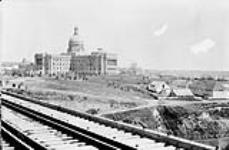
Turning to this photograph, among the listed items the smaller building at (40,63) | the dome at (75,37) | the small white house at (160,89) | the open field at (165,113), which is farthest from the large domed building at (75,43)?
the open field at (165,113)

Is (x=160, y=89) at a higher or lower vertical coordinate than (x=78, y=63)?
lower

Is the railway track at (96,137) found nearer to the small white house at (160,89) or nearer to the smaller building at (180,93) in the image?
the smaller building at (180,93)

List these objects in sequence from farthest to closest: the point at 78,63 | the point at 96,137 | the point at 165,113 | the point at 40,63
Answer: the point at 40,63 < the point at 78,63 < the point at 165,113 < the point at 96,137

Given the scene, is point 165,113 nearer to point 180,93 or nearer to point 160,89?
point 180,93

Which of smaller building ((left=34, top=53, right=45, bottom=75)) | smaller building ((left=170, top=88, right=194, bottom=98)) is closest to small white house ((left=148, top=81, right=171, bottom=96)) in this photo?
smaller building ((left=170, top=88, right=194, bottom=98))

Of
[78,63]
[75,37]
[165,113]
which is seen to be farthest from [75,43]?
[165,113]

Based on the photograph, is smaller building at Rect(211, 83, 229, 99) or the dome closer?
smaller building at Rect(211, 83, 229, 99)

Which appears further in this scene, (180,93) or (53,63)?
(53,63)

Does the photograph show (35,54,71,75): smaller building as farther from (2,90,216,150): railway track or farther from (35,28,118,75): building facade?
(2,90,216,150): railway track
